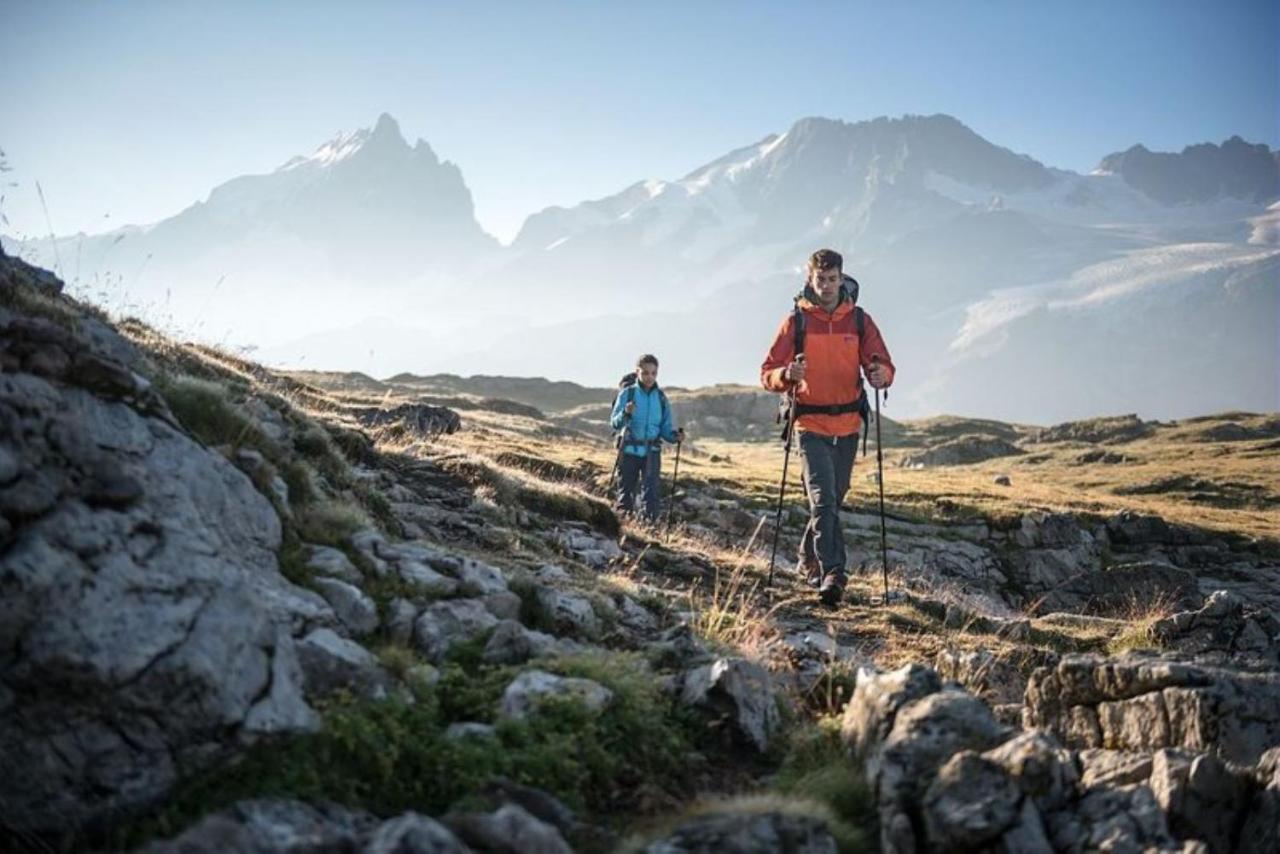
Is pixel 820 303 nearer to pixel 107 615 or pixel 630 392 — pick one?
pixel 630 392

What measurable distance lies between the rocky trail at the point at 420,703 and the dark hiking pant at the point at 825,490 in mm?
3806

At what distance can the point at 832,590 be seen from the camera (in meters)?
12.8

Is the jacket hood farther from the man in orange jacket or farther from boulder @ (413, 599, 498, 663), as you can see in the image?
boulder @ (413, 599, 498, 663)

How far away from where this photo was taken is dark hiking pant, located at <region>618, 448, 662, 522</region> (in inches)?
835

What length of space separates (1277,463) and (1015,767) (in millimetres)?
85371

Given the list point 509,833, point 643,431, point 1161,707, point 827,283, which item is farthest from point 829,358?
point 509,833

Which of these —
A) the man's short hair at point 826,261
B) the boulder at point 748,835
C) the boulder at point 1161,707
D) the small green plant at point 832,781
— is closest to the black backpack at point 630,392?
the man's short hair at point 826,261

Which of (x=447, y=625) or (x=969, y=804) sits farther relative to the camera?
(x=447, y=625)

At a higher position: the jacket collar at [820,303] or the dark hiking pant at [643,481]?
the jacket collar at [820,303]

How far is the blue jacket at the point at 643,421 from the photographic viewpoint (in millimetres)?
21219

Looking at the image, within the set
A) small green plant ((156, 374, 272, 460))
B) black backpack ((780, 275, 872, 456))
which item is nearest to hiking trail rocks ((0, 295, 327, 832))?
small green plant ((156, 374, 272, 460))

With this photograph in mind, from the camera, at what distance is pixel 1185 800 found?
5.63 m

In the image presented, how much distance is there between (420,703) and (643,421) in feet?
52.0

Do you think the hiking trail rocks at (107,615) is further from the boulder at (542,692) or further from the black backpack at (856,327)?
the black backpack at (856,327)
